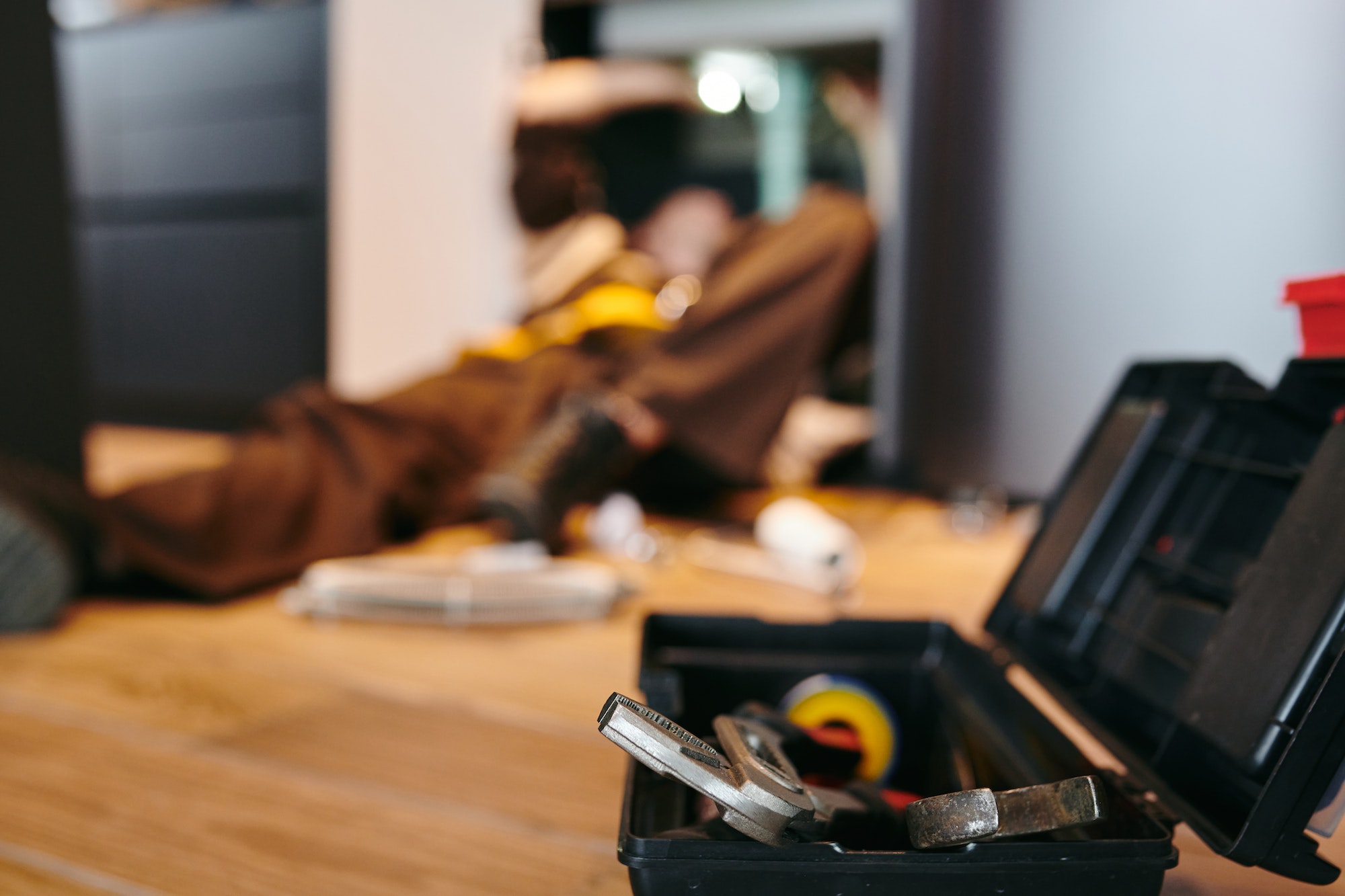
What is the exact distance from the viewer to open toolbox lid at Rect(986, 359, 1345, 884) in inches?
12.1

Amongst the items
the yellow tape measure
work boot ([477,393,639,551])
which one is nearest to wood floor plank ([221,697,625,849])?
the yellow tape measure

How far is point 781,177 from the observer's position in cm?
182

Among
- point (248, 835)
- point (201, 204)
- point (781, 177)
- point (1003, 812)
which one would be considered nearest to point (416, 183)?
point (201, 204)

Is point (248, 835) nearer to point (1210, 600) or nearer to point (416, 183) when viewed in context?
point (1210, 600)

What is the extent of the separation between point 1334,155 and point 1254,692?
1.67 ft

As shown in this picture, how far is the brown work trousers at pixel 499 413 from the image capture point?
1.04m

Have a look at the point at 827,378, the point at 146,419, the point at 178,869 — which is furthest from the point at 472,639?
the point at 146,419

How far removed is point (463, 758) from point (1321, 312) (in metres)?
0.50

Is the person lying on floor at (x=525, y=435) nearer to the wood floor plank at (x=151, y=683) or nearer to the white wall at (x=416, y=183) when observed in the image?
the wood floor plank at (x=151, y=683)

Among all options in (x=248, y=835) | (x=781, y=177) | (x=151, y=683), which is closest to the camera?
(x=248, y=835)

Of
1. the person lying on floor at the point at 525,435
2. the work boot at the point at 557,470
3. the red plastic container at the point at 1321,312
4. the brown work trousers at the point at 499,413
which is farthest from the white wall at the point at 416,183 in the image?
the red plastic container at the point at 1321,312

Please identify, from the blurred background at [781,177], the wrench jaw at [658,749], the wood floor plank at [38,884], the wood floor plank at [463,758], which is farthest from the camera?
the blurred background at [781,177]

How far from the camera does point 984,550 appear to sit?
1239 millimetres

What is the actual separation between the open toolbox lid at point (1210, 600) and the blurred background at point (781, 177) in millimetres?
309
